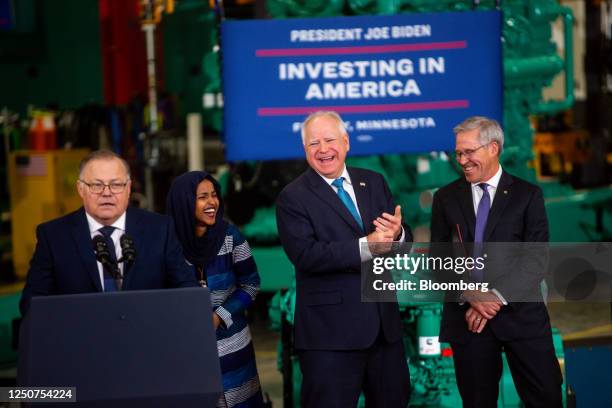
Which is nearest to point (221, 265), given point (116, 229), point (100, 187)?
point (116, 229)

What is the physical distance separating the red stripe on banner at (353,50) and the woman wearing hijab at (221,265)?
58.5 inches

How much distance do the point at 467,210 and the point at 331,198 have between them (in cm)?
49

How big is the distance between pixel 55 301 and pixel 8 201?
802 cm

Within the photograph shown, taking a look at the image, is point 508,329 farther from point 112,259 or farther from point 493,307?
point 112,259

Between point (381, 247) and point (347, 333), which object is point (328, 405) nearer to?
point (347, 333)

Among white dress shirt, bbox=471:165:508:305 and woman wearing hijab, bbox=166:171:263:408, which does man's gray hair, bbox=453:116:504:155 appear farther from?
woman wearing hijab, bbox=166:171:263:408

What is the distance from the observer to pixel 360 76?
17.1ft

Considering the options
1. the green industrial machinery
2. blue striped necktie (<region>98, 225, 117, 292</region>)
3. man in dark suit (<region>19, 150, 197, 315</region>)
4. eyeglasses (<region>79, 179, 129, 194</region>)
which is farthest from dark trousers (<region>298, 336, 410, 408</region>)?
the green industrial machinery

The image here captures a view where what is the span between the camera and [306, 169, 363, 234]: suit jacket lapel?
136 inches

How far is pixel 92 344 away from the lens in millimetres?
2670

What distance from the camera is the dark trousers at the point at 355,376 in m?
3.44

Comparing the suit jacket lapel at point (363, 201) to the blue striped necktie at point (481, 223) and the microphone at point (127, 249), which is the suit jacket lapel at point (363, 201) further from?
the microphone at point (127, 249)

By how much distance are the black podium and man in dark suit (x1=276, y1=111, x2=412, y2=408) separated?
768mm

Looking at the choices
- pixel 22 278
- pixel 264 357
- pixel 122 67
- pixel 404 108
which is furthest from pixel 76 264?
pixel 122 67
